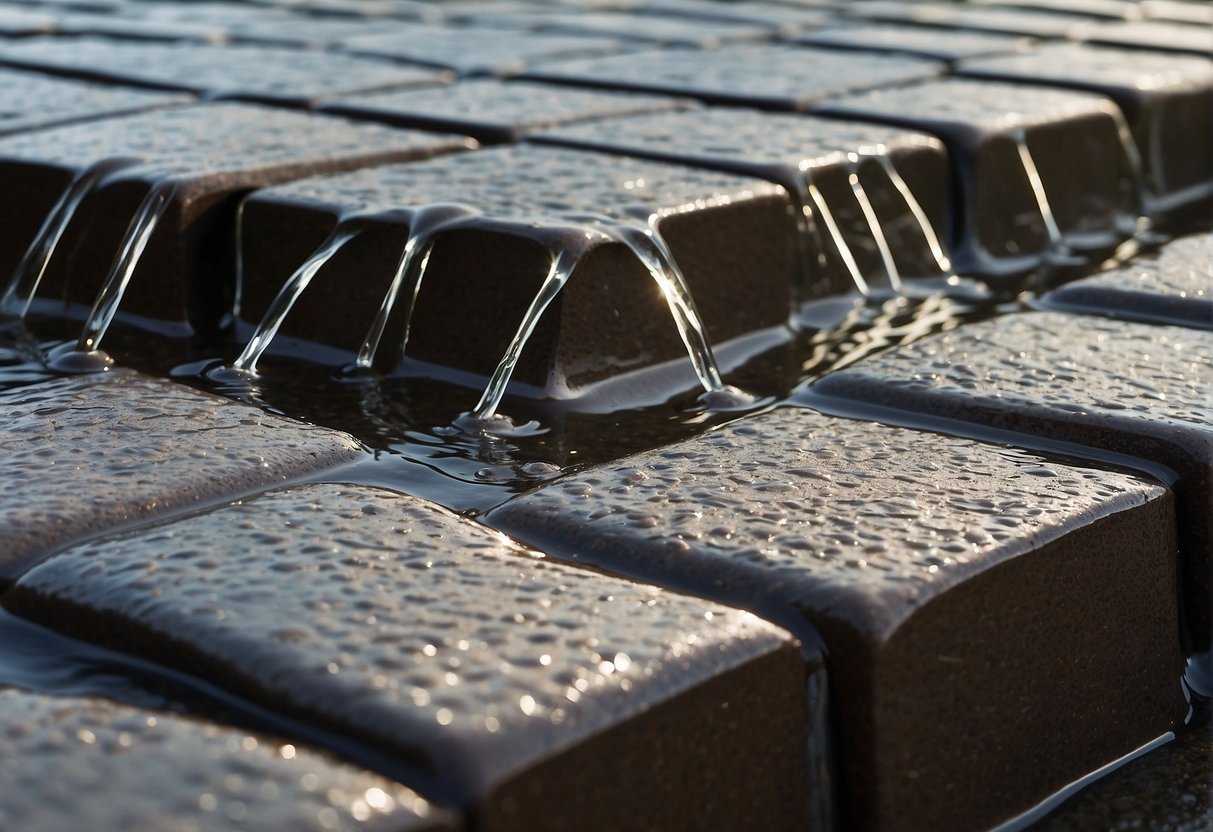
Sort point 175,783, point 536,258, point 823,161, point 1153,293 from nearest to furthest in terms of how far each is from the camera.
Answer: point 175,783, point 536,258, point 1153,293, point 823,161

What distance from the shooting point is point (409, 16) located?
4.81 meters

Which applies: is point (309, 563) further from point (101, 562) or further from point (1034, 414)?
point (1034, 414)

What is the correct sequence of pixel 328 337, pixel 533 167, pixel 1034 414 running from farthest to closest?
pixel 533 167
pixel 328 337
pixel 1034 414

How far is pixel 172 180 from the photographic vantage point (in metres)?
2.38

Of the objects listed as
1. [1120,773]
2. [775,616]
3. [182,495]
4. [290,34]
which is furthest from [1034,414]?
[290,34]

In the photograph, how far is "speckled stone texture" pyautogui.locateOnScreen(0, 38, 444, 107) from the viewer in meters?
3.24

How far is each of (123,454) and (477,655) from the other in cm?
61

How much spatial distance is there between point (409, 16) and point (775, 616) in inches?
148

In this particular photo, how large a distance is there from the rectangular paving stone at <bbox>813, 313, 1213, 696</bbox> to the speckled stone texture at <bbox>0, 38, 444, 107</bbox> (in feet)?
5.09

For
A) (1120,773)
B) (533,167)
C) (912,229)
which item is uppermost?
(533,167)

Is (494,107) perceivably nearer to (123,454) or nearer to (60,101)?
(60,101)

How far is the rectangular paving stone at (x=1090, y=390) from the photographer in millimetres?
1726

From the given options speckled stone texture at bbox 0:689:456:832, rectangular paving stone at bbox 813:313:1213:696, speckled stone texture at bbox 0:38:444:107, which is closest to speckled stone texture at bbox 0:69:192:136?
speckled stone texture at bbox 0:38:444:107

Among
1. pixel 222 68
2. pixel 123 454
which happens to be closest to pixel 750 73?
pixel 222 68
